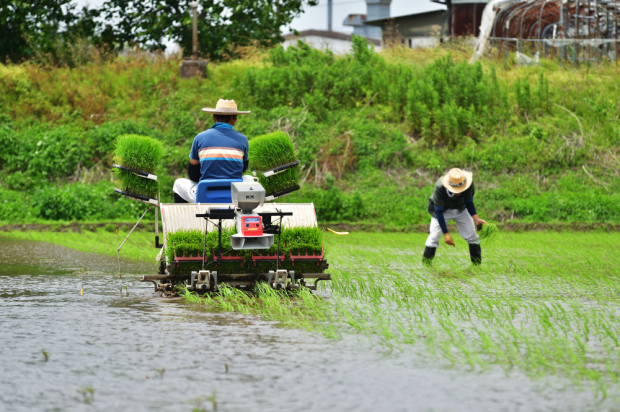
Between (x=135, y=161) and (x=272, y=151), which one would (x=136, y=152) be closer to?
(x=135, y=161)

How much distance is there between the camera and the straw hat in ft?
41.5

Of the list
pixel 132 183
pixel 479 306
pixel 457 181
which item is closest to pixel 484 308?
pixel 479 306

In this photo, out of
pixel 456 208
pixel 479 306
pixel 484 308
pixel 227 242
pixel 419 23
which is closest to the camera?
pixel 484 308

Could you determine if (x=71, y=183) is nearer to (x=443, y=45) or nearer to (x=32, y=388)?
(x=443, y=45)

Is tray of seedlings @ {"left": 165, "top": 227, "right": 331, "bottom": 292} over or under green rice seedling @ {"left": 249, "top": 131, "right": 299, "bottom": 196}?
under

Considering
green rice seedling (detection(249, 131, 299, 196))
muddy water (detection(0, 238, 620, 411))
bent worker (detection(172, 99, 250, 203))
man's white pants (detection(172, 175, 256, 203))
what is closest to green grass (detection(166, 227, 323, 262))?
muddy water (detection(0, 238, 620, 411))

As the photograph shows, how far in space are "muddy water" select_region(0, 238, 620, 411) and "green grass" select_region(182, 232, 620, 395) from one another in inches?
13.3

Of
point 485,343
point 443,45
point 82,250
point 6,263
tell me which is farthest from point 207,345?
point 443,45

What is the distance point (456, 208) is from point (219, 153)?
426 cm

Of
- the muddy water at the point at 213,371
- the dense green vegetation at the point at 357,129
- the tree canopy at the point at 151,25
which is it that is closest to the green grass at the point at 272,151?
the muddy water at the point at 213,371

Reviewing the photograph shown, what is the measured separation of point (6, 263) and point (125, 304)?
4.90 meters

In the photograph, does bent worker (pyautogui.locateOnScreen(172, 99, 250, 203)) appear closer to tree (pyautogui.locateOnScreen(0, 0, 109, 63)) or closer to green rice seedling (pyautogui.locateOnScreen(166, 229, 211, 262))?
green rice seedling (pyautogui.locateOnScreen(166, 229, 211, 262))

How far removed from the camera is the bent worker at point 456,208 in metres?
12.7

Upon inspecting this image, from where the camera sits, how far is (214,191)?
33.7 feet
